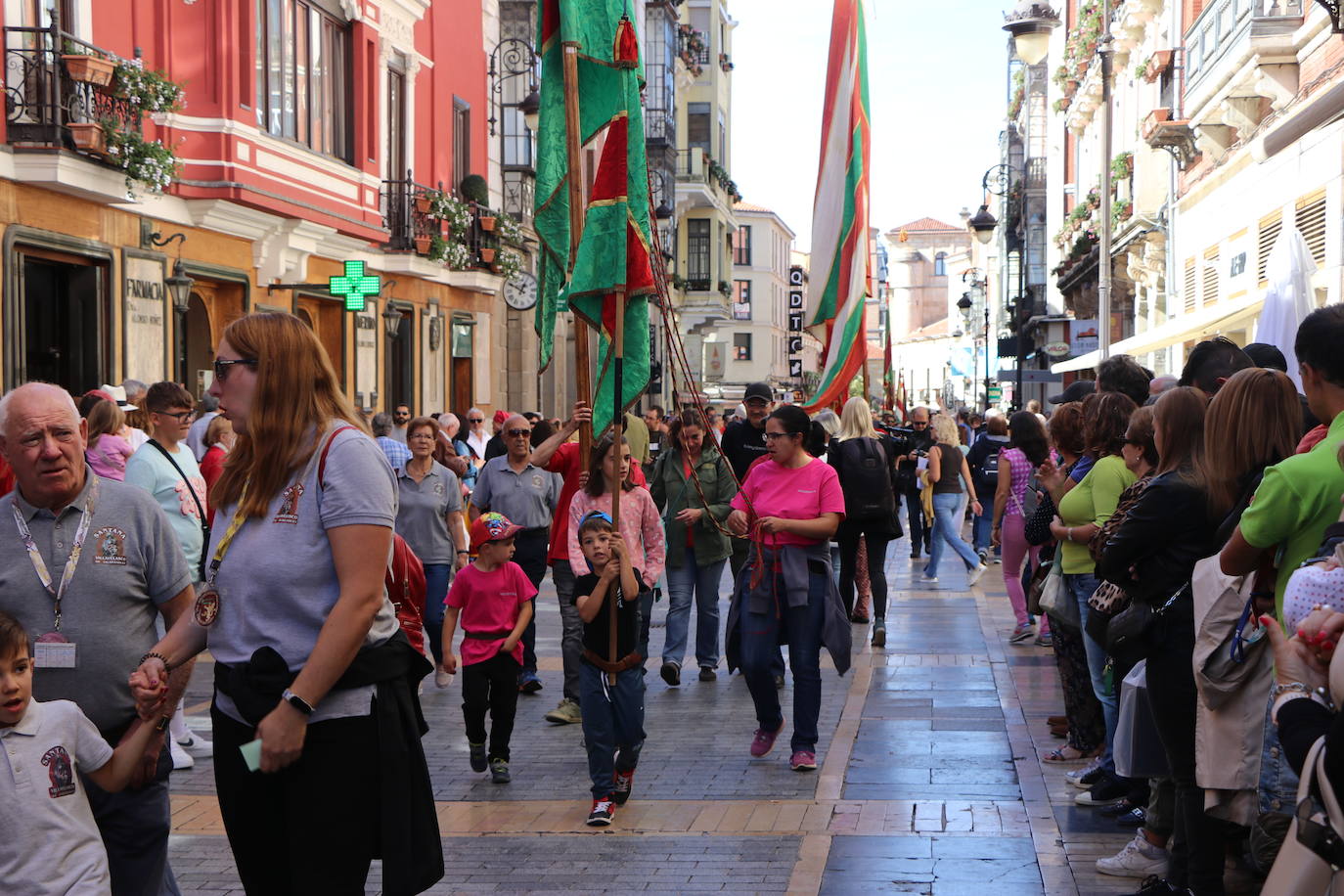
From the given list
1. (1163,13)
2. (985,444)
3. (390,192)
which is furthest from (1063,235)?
(985,444)

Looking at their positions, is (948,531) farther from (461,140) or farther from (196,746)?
(461,140)

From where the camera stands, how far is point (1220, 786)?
5.28 metres

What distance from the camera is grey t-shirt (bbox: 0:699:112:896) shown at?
4.00m

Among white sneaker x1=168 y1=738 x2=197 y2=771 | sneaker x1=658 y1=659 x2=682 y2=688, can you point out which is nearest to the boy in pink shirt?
white sneaker x1=168 y1=738 x2=197 y2=771

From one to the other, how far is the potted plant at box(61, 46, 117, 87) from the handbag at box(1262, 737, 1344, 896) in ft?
43.9

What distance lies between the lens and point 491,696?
8195 millimetres

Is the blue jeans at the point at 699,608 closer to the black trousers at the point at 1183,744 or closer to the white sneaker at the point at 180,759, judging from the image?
the white sneaker at the point at 180,759

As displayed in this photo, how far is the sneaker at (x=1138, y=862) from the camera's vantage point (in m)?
6.16

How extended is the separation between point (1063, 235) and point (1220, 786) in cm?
4071

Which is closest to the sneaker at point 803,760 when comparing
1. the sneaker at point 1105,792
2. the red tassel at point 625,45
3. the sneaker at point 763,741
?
the sneaker at point 763,741

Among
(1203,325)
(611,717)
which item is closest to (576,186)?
(611,717)

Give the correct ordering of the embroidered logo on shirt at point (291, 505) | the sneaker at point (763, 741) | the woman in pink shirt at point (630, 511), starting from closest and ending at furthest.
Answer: the embroidered logo on shirt at point (291, 505)
the sneaker at point (763, 741)
the woman in pink shirt at point (630, 511)

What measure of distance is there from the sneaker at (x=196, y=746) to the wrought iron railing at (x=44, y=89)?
24.0 feet

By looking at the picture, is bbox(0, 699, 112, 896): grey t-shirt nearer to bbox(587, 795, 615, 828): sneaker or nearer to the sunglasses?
the sunglasses
